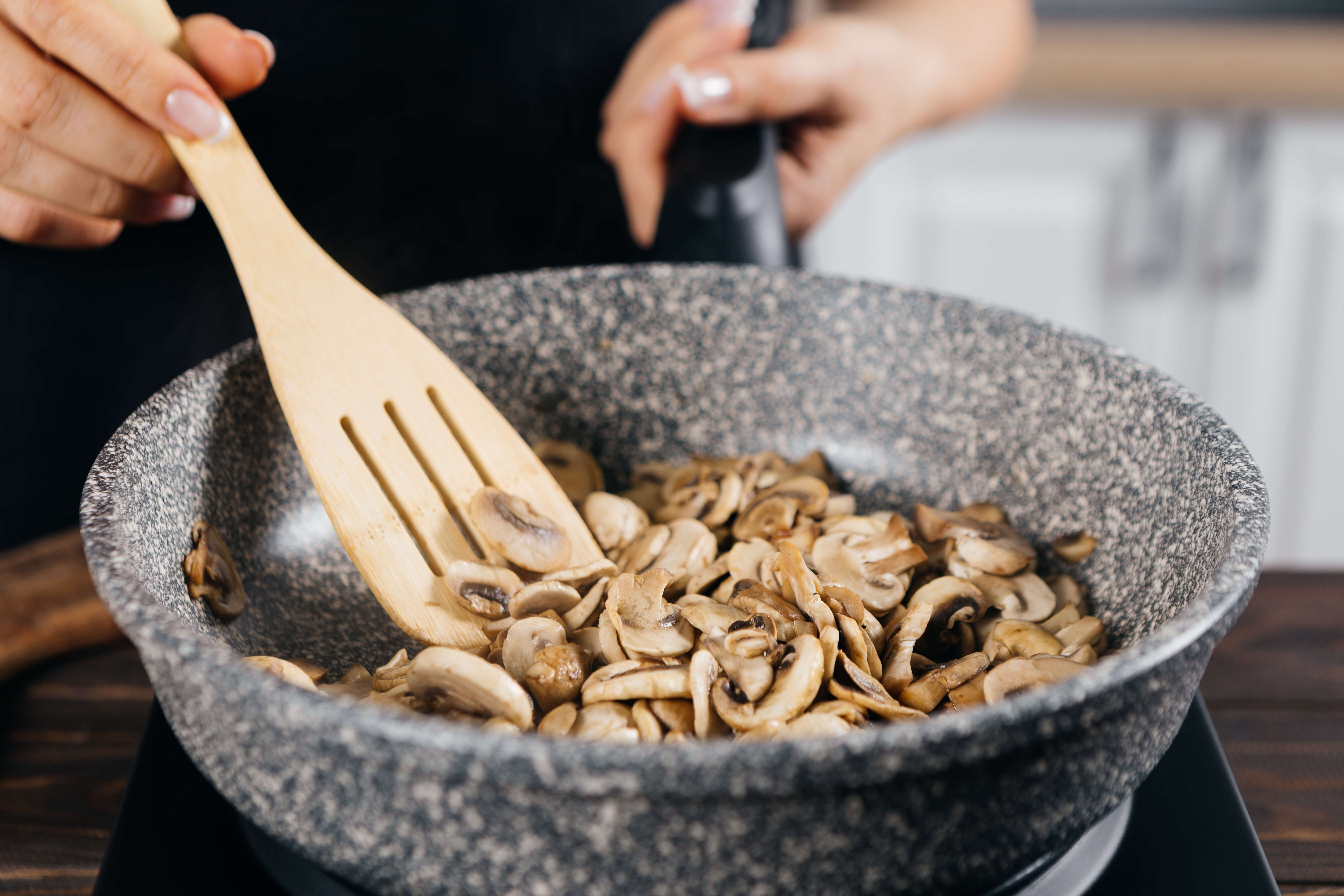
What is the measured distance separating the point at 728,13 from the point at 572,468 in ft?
1.53

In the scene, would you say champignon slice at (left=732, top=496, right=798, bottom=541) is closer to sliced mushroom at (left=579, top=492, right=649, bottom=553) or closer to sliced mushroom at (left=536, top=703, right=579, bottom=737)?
sliced mushroom at (left=579, top=492, right=649, bottom=553)

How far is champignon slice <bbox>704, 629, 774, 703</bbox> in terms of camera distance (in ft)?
1.66

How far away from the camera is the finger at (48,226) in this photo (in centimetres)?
82

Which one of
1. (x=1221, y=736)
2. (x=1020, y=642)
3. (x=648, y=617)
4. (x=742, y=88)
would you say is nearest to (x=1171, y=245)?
(x=742, y=88)

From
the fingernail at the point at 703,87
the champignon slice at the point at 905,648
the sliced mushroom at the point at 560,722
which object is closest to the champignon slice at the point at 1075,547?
the champignon slice at the point at 905,648

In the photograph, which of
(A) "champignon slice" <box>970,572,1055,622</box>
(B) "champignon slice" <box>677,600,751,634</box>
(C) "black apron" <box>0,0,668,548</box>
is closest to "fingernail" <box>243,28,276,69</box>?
(C) "black apron" <box>0,0,668,548</box>

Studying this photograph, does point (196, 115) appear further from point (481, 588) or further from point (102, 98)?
point (481, 588)

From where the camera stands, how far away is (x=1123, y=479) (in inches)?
24.9

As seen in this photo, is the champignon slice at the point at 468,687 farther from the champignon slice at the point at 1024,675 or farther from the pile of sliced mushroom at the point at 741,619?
the champignon slice at the point at 1024,675

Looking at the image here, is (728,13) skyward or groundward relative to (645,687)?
skyward

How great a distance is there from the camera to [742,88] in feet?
2.83

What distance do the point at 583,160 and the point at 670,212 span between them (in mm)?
251

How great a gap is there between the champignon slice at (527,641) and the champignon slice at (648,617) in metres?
0.03

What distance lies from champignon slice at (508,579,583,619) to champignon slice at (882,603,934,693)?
0.59 feet
